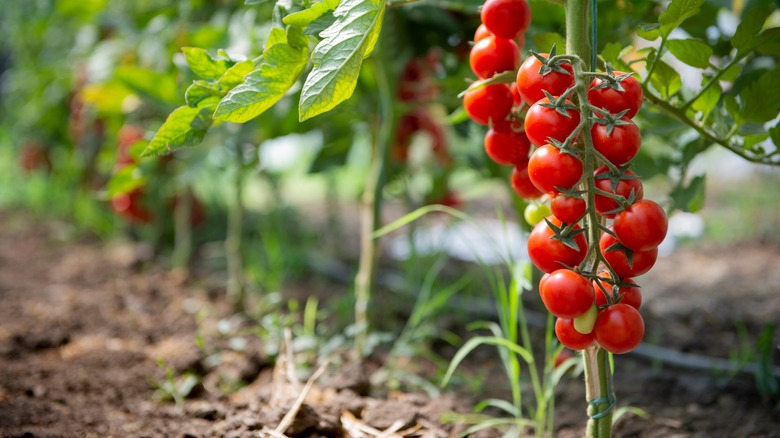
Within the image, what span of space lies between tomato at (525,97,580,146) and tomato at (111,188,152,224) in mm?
1710

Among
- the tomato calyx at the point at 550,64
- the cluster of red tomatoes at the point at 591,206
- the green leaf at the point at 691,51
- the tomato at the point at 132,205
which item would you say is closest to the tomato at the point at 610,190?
the cluster of red tomatoes at the point at 591,206

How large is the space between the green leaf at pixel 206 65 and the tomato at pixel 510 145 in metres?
0.32

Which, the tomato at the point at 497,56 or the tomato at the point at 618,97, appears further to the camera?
the tomato at the point at 497,56

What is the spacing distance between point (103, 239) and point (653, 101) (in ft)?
7.37

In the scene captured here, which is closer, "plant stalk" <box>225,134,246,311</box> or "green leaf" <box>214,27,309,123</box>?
"green leaf" <box>214,27,309,123</box>

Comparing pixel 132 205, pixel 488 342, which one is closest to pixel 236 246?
pixel 132 205

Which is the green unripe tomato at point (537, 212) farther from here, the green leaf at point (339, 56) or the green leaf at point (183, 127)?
the green leaf at point (183, 127)

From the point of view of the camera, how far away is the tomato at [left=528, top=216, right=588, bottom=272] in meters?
0.63

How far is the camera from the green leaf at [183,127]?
741mm

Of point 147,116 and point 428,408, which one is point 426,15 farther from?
point 147,116

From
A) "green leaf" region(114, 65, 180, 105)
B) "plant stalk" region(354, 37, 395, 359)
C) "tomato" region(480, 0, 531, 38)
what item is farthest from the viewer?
"green leaf" region(114, 65, 180, 105)

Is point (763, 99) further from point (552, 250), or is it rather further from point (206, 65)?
point (206, 65)

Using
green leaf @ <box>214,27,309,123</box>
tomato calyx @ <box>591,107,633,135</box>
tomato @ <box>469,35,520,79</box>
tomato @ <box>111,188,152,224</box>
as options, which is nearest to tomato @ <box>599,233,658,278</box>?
tomato calyx @ <box>591,107,633,135</box>

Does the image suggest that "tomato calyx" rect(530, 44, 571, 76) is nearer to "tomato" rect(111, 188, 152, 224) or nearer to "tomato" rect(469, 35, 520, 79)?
"tomato" rect(469, 35, 520, 79)
